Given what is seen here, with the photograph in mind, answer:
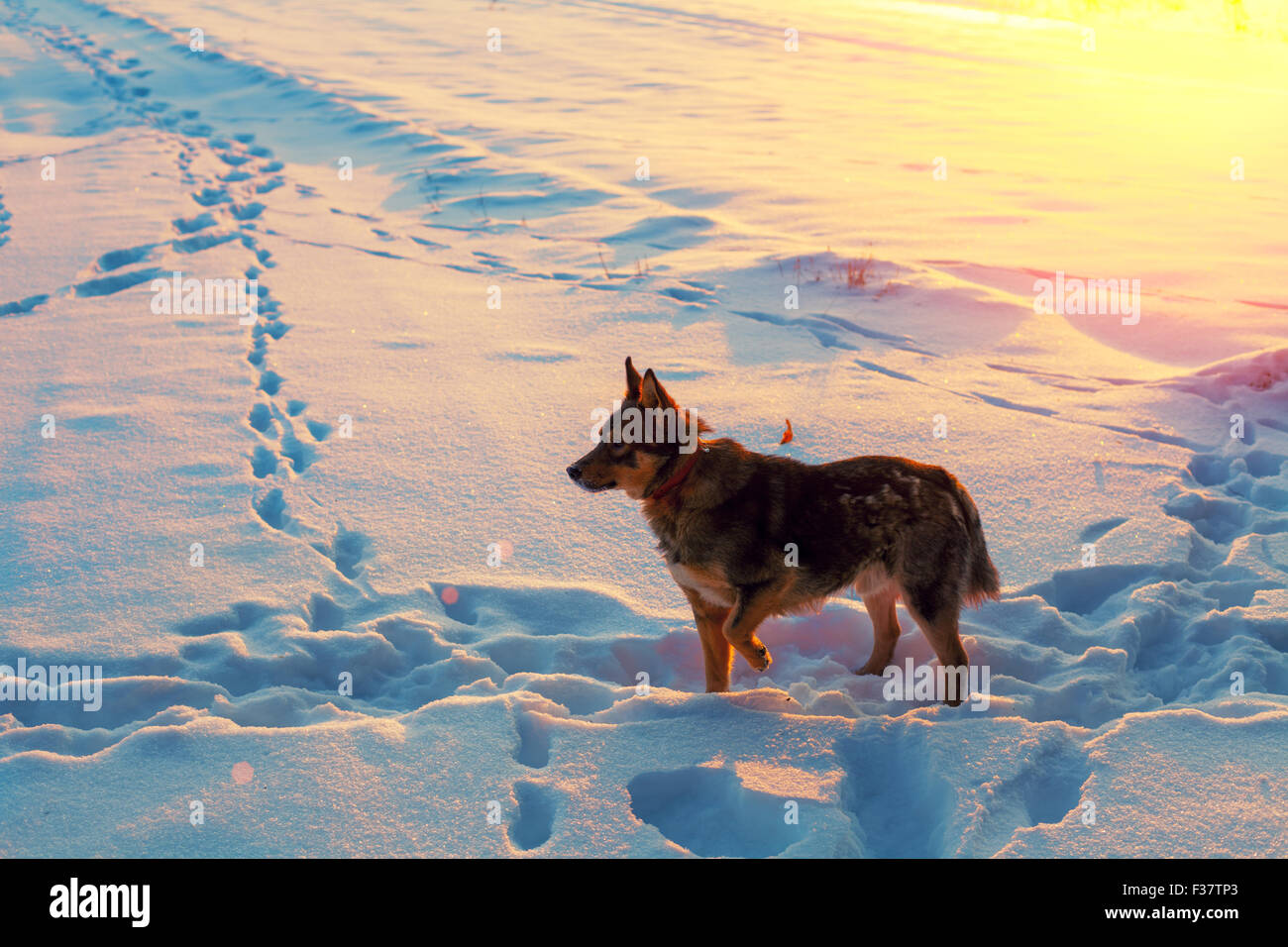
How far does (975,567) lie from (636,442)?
1.55 meters

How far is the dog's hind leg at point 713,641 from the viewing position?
13.5 ft

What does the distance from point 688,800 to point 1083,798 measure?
1351 millimetres

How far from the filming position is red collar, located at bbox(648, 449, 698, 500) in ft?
12.9

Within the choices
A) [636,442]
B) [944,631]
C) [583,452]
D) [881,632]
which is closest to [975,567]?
[944,631]

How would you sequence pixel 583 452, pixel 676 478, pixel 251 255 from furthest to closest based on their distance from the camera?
pixel 251 255 → pixel 583 452 → pixel 676 478

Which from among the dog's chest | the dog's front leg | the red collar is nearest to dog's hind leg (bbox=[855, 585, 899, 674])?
the dog's front leg

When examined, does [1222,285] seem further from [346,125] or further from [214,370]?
[346,125]

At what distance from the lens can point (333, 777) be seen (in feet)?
11.1

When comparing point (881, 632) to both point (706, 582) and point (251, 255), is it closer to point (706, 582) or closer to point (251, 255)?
point (706, 582)

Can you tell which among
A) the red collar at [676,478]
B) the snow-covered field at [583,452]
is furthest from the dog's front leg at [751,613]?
the red collar at [676,478]

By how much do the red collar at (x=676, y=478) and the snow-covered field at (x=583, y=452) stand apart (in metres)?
0.84

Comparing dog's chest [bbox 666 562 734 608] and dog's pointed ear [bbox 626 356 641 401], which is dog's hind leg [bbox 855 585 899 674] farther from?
dog's pointed ear [bbox 626 356 641 401]

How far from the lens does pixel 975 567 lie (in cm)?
407

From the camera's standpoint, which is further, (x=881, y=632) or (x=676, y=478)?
(x=881, y=632)
